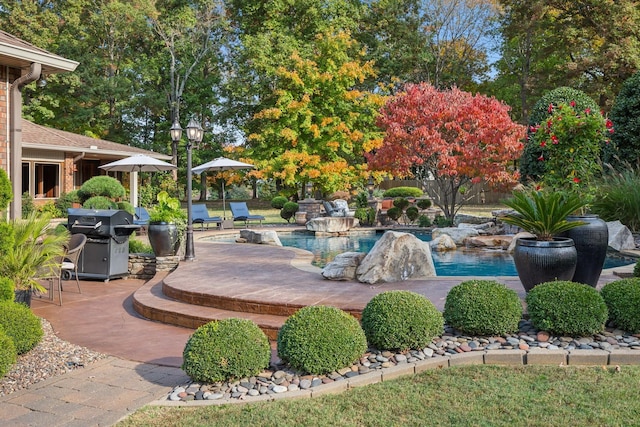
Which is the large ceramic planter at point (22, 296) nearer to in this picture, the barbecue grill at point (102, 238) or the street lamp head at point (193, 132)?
the barbecue grill at point (102, 238)

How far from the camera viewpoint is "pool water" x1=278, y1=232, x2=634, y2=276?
9.05 meters

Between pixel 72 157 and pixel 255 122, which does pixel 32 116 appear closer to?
pixel 72 157

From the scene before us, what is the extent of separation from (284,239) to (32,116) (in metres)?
19.2

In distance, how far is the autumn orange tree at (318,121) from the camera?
25.8m

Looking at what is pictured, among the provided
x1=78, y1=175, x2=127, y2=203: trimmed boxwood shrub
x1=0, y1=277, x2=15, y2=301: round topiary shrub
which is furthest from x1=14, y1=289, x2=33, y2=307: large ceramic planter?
x1=78, y1=175, x2=127, y2=203: trimmed boxwood shrub

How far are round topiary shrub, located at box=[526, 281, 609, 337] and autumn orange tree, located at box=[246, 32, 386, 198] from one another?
21.2 m

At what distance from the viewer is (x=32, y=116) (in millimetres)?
27266

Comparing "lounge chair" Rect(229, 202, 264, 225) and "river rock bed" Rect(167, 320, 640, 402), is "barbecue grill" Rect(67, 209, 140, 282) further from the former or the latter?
"lounge chair" Rect(229, 202, 264, 225)

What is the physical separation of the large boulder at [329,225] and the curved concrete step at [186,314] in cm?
966

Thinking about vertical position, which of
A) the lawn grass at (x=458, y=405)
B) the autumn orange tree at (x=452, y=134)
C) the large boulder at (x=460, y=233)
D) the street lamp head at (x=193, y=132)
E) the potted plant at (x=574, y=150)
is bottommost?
the lawn grass at (x=458, y=405)

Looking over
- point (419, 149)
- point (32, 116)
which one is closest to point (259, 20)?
point (32, 116)

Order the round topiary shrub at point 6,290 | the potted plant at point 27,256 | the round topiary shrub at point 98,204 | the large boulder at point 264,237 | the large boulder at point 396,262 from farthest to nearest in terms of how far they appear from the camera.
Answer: the round topiary shrub at point 98,204 < the large boulder at point 264,237 < the large boulder at point 396,262 < the potted plant at point 27,256 < the round topiary shrub at point 6,290

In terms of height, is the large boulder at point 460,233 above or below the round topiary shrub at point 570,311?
above

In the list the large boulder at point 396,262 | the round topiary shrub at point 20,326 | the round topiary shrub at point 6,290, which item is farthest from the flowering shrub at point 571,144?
the round topiary shrub at point 6,290
